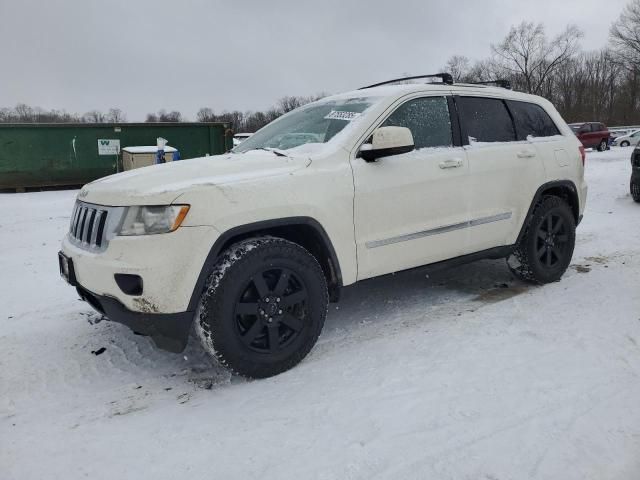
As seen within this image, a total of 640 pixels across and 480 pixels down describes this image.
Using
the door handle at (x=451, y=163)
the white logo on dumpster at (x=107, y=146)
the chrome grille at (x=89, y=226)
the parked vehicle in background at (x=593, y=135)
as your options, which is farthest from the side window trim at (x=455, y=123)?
the parked vehicle in background at (x=593, y=135)

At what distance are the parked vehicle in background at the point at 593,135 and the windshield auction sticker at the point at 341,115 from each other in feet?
86.5

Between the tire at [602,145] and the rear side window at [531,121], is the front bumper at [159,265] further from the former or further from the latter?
the tire at [602,145]

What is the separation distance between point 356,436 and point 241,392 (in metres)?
0.79

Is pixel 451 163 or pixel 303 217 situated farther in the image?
pixel 451 163

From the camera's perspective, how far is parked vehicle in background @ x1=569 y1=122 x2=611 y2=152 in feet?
86.2

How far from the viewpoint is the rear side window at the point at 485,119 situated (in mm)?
3998

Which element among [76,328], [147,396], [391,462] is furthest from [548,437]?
[76,328]

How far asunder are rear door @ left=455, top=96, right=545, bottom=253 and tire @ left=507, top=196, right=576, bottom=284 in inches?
8.0

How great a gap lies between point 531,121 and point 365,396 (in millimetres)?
3150

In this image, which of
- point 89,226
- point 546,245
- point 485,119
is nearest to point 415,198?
point 485,119

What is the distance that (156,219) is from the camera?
2.66m

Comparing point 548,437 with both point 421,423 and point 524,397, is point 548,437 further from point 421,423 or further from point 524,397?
point 421,423

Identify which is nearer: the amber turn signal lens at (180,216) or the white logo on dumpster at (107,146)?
the amber turn signal lens at (180,216)

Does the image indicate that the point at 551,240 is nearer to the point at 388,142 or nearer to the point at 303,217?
the point at 388,142
